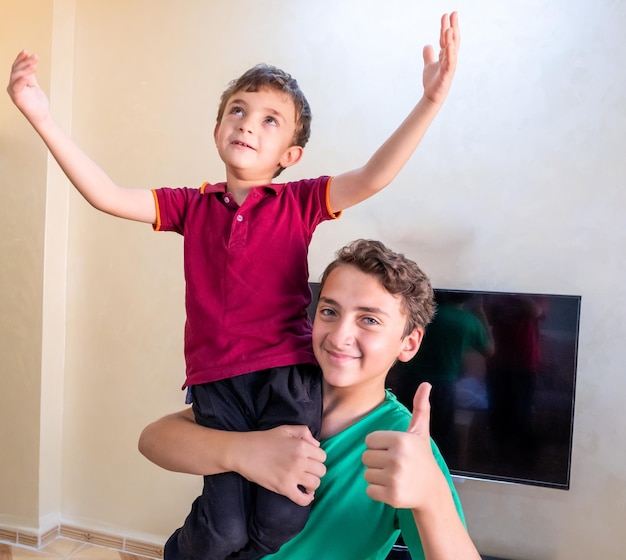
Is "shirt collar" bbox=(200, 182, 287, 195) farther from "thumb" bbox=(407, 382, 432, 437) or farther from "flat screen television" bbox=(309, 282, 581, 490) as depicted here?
"flat screen television" bbox=(309, 282, 581, 490)

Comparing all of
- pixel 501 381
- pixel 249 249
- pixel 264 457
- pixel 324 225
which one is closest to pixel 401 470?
pixel 264 457

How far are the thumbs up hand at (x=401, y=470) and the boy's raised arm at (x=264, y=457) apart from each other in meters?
0.12

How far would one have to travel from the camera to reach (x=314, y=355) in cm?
106

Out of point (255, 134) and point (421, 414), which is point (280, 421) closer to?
point (421, 414)

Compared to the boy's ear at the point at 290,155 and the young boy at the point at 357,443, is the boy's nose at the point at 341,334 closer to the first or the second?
the young boy at the point at 357,443

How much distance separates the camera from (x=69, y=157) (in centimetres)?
104

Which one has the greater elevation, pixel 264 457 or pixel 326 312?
pixel 326 312

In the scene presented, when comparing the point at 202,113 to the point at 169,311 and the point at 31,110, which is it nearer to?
the point at 169,311

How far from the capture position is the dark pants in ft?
3.07

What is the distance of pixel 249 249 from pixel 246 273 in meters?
0.04

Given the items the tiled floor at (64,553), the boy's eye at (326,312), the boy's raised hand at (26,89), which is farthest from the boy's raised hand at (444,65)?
the tiled floor at (64,553)

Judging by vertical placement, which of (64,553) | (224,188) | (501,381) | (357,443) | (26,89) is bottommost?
(64,553)

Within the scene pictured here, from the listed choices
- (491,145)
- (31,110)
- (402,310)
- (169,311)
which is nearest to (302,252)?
(402,310)

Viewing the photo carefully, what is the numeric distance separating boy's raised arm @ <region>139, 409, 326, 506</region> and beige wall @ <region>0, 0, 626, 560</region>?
1879mm
